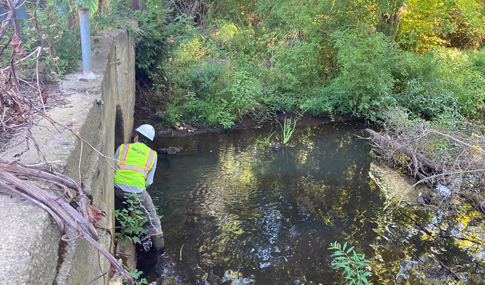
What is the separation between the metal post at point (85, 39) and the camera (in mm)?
3281

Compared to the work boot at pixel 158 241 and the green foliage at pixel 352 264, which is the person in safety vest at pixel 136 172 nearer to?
the work boot at pixel 158 241

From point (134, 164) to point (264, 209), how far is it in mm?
2323

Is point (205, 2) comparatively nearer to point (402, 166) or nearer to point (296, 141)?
point (296, 141)

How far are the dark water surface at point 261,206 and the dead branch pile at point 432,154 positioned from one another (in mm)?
747

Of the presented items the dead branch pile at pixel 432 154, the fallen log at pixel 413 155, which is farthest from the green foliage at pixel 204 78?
the fallen log at pixel 413 155

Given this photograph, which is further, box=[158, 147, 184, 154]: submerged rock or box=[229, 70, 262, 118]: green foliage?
box=[229, 70, 262, 118]: green foliage

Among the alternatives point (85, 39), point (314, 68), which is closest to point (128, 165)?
point (85, 39)

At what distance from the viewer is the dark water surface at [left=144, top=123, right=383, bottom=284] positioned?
4297 mm

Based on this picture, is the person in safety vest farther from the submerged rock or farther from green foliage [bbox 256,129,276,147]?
green foliage [bbox 256,129,276,147]

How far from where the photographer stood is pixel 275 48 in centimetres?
1058

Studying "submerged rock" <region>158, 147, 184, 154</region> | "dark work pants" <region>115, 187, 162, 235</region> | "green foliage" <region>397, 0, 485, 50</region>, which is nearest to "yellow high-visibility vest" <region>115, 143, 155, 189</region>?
"dark work pants" <region>115, 187, 162, 235</region>

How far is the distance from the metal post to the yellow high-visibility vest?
1.13 meters

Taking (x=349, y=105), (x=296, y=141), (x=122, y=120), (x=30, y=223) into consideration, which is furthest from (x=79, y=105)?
(x=349, y=105)

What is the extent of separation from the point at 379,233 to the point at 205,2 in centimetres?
1239
